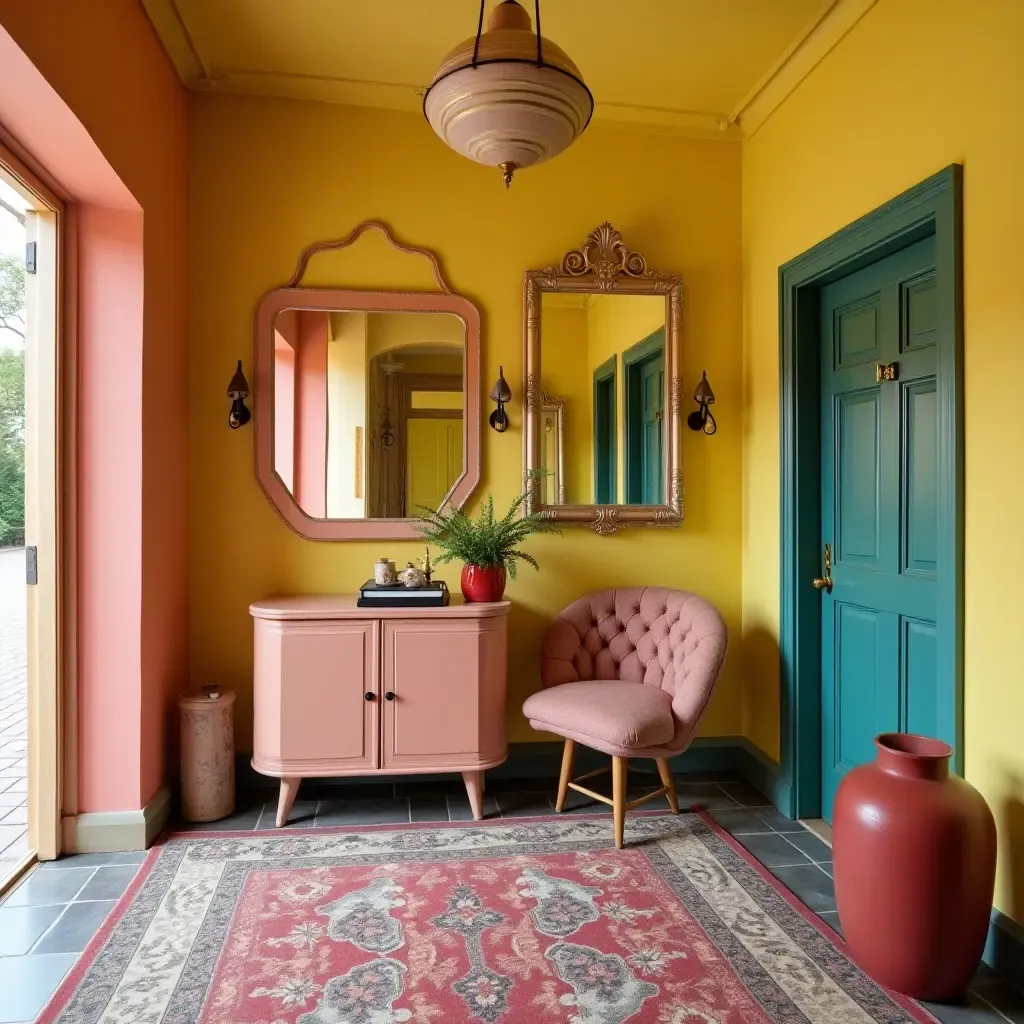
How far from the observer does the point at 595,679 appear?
338 centimetres

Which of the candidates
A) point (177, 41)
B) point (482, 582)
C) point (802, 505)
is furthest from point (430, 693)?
point (177, 41)

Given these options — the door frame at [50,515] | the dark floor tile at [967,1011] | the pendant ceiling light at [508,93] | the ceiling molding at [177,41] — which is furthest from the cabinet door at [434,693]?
the ceiling molding at [177,41]

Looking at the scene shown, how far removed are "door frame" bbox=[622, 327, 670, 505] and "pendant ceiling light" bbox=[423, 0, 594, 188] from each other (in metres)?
1.76

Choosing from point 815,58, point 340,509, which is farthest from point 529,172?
point 340,509

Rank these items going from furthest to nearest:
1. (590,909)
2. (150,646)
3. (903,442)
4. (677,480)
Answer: (677,480) → (150,646) → (903,442) → (590,909)

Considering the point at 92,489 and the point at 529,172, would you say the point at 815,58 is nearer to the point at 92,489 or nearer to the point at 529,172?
the point at 529,172

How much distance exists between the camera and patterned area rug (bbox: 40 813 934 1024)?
6.34ft

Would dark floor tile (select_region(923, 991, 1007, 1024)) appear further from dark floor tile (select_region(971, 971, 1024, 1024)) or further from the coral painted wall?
the coral painted wall

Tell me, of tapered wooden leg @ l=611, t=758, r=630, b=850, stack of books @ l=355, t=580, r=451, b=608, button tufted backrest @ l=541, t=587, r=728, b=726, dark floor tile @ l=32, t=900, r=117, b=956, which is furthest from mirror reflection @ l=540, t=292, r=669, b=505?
dark floor tile @ l=32, t=900, r=117, b=956

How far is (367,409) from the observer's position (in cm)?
339

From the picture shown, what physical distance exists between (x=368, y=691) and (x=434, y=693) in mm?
257

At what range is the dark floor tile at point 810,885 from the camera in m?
2.46

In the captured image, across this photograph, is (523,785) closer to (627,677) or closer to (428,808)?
(428,808)

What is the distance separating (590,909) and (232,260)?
114 inches
